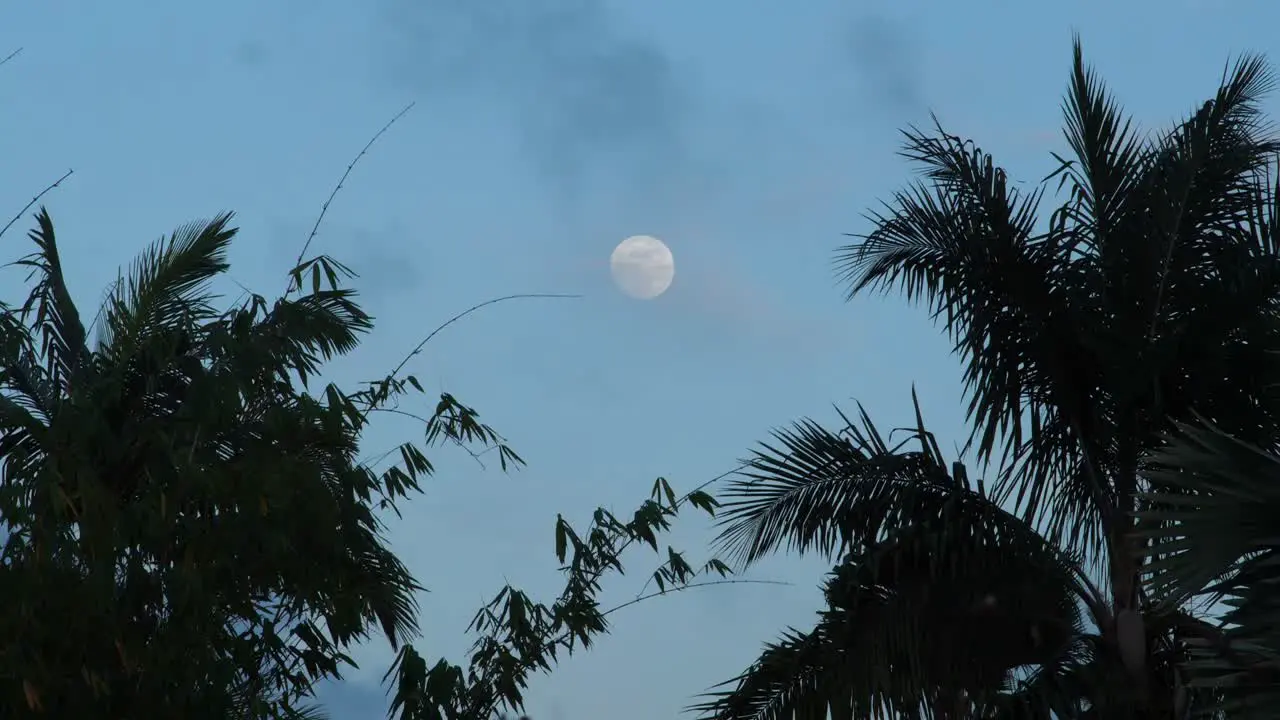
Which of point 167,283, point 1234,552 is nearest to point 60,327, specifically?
point 167,283

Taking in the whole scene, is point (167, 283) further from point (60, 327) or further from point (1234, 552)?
point (1234, 552)

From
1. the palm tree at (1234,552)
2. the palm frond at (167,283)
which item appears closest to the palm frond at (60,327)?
the palm frond at (167,283)

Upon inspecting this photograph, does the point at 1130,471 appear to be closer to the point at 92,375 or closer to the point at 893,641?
the point at 893,641

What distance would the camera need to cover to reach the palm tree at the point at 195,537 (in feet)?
→ 22.2

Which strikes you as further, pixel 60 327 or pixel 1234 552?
pixel 60 327

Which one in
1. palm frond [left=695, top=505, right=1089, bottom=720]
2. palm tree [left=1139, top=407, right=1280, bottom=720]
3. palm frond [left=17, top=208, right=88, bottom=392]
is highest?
palm frond [left=17, top=208, right=88, bottom=392]

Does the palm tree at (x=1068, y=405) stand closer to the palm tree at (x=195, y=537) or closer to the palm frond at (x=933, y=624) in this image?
the palm frond at (x=933, y=624)

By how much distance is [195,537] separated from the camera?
732 centimetres

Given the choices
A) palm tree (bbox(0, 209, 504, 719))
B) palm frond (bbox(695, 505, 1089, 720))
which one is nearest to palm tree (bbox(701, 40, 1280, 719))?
palm frond (bbox(695, 505, 1089, 720))

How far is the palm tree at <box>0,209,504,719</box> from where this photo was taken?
6781 millimetres

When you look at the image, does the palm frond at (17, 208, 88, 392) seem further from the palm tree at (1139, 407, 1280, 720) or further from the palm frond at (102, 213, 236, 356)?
the palm tree at (1139, 407, 1280, 720)

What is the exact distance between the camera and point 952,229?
1209cm

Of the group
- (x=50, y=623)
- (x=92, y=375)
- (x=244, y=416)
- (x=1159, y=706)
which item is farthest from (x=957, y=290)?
(x=50, y=623)

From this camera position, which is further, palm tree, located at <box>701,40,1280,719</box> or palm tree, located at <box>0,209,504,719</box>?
palm tree, located at <box>701,40,1280,719</box>
